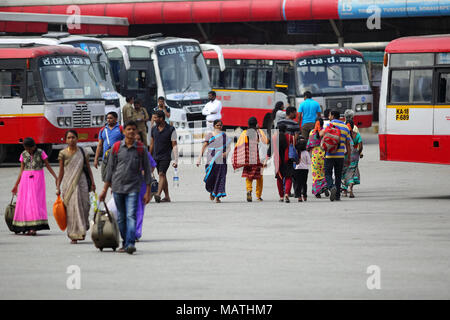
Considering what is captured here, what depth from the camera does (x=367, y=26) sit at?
134 ft

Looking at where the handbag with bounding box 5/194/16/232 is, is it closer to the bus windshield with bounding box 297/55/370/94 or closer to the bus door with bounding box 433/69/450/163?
the bus door with bounding box 433/69/450/163

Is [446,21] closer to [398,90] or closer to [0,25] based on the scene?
[0,25]

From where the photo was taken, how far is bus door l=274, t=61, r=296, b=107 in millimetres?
32219

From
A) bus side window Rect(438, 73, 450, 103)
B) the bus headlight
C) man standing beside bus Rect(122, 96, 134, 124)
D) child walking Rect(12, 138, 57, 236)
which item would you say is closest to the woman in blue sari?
bus side window Rect(438, 73, 450, 103)

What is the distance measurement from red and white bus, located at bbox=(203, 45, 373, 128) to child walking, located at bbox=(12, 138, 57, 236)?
18.0m

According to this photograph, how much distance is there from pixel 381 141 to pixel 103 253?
8.88 metres

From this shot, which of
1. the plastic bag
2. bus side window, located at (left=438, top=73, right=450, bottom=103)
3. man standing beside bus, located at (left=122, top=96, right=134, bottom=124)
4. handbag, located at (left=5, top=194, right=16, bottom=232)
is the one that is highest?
bus side window, located at (left=438, top=73, right=450, bottom=103)

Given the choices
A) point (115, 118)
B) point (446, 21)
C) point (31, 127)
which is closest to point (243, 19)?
point (446, 21)

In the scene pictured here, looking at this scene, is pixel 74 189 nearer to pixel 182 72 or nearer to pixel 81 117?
pixel 81 117

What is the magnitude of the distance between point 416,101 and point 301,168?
2.83 metres

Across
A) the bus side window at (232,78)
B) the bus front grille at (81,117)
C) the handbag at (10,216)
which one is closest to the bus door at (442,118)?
the handbag at (10,216)

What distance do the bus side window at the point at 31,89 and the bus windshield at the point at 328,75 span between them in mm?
9342

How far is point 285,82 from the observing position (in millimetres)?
32656

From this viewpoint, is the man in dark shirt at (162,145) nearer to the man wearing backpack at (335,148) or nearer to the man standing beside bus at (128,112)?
the man wearing backpack at (335,148)
